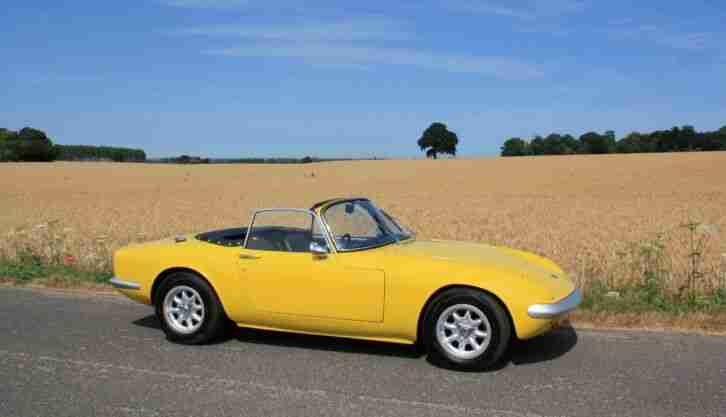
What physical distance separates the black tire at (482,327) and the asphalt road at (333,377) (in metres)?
0.10

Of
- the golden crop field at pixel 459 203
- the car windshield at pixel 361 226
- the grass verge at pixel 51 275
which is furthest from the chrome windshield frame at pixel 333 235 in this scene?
the grass verge at pixel 51 275

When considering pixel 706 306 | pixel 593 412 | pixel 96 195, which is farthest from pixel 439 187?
pixel 593 412

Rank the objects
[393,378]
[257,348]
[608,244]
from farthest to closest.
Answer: [608,244] → [257,348] → [393,378]

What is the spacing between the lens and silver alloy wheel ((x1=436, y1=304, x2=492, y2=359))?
5.23m

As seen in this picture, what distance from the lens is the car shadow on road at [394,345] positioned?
5.63m

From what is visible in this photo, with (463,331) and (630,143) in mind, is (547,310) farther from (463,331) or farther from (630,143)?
(630,143)

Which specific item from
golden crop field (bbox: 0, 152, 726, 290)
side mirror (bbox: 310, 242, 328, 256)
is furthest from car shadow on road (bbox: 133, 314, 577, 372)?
golden crop field (bbox: 0, 152, 726, 290)

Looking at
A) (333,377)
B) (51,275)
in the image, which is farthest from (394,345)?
(51,275)

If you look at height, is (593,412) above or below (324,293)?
below

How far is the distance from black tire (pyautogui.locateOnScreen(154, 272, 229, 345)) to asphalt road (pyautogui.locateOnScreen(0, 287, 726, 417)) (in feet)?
0.30

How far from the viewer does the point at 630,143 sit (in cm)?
8944

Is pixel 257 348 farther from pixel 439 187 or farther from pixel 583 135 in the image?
pixel 583 135

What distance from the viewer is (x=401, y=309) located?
215 inches

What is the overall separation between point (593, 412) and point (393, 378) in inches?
56.5
